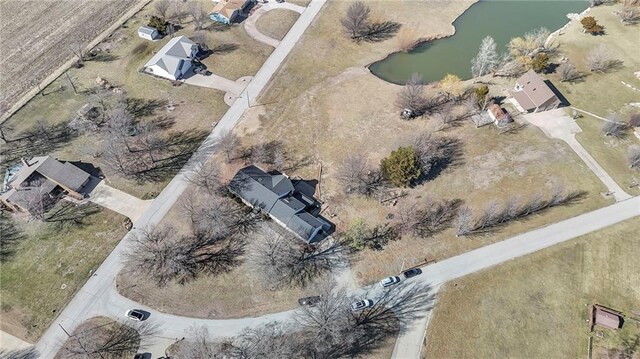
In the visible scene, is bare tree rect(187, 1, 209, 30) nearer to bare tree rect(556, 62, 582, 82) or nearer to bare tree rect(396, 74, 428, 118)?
bare tree rect(396, 74, 428, 118)

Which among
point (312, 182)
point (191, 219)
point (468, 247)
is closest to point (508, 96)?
point (468, 247)

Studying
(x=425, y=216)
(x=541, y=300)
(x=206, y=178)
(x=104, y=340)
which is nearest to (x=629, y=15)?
(x=425, y=216)

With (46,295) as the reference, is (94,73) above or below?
above

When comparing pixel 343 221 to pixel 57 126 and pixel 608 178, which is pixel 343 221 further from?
pixel 57 126

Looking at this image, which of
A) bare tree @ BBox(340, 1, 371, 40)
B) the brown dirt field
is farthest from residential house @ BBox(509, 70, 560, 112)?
the brown dirt field

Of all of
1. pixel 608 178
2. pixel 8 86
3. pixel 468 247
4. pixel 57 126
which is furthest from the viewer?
pixel 8 86

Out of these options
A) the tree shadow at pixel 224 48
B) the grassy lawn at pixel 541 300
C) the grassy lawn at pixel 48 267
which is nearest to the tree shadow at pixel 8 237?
the grassy lawn at pixel 48 267
